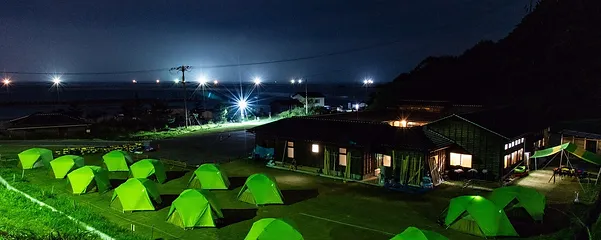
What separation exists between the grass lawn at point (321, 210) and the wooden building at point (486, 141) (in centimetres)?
267

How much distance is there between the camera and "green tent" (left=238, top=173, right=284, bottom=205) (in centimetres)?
1822

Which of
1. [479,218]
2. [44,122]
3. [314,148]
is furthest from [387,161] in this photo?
[44,122]

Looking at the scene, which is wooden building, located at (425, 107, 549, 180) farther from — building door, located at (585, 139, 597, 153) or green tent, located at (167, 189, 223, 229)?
green tent, located at (167, 189, 223, 229)

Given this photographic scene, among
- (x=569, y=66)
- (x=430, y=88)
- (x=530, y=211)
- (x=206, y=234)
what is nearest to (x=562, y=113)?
(x=569, y=66)

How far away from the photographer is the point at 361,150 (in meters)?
23.2

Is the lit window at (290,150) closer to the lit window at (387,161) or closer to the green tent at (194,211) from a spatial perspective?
the lit window at (387,161)

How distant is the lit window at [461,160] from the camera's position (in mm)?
23141

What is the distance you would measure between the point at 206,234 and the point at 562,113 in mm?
40068

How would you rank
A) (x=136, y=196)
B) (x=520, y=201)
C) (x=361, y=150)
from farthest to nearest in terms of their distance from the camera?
(x=361, y=150)
(x=136, y=196)
(x=520, y=201)

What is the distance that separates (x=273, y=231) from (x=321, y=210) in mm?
5228

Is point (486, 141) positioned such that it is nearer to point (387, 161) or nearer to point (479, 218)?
point (387, 161)

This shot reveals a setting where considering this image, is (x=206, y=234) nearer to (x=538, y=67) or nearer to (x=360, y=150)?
(x=360, y=150)

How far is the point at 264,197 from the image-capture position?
1823 cm

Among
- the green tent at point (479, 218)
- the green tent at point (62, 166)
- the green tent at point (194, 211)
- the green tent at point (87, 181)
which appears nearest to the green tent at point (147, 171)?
the green tent at point (87, 181)
